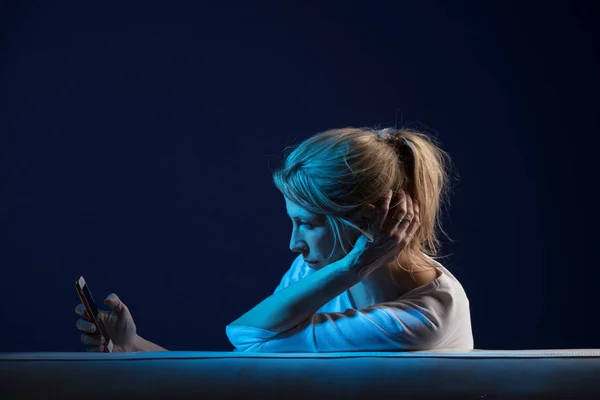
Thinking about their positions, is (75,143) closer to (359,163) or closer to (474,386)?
(359,163)

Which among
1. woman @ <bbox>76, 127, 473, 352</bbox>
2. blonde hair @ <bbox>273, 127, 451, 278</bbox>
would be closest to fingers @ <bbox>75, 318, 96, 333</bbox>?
woman @ <bbox>76, 127, 473, 352</bbox>

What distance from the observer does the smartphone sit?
1.42 m

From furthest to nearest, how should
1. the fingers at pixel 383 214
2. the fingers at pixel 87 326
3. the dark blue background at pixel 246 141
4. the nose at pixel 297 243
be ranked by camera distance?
the dark blue background at pixel 246 141, the fingers at pixel 87 326, the nose at pixel 297 243, the fingers at pixel 383 214

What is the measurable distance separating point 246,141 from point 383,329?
1.98 metres

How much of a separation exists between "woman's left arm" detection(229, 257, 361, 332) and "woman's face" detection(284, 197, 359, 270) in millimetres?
119

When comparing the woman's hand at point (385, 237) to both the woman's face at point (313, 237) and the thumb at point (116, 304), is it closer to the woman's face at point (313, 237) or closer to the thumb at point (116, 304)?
the woman's face at point (313, 237)

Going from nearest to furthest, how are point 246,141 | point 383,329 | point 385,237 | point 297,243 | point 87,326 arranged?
point 383,329 < point 385,237 < point 297,243 < point 87,326 < point 246,141

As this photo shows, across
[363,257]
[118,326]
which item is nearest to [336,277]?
[363,257]

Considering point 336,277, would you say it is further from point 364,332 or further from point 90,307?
point 90,307

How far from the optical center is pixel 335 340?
4.00 ft

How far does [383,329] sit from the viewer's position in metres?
1.21

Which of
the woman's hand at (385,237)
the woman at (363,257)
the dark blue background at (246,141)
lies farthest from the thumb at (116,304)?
the dark blue background at (246,141)

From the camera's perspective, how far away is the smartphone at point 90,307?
142 centimetres

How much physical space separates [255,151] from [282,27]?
1.78ft
